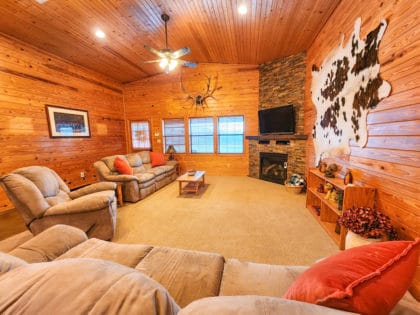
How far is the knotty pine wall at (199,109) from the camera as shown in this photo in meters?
5.46

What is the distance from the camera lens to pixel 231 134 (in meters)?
5.85

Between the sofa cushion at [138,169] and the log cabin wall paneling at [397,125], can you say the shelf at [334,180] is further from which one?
the sofa cushion at [138,169]

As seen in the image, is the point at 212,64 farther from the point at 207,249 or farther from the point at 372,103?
the point at 207,249

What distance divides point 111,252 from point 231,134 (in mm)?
5001

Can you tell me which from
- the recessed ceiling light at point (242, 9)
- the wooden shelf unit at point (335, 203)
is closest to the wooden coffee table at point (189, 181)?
the wooden shelf unit at point (335, 203)

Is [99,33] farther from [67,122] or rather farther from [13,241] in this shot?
[13,241]

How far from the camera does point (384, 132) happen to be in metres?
1.76

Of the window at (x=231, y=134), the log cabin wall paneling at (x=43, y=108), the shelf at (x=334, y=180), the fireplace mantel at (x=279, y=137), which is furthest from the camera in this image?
the window at (x=231, y=134)

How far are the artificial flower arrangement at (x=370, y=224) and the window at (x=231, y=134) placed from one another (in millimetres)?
4138

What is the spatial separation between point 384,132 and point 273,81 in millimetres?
3685

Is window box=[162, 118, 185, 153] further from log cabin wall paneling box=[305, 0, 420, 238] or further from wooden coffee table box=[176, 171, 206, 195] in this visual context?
log cabin wall paneling box=[305, 0, 420, 238]

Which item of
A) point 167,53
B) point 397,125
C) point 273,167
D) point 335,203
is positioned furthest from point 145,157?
point 397,125

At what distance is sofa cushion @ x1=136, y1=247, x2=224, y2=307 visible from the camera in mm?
971

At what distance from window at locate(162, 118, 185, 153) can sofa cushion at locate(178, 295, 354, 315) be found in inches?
230
